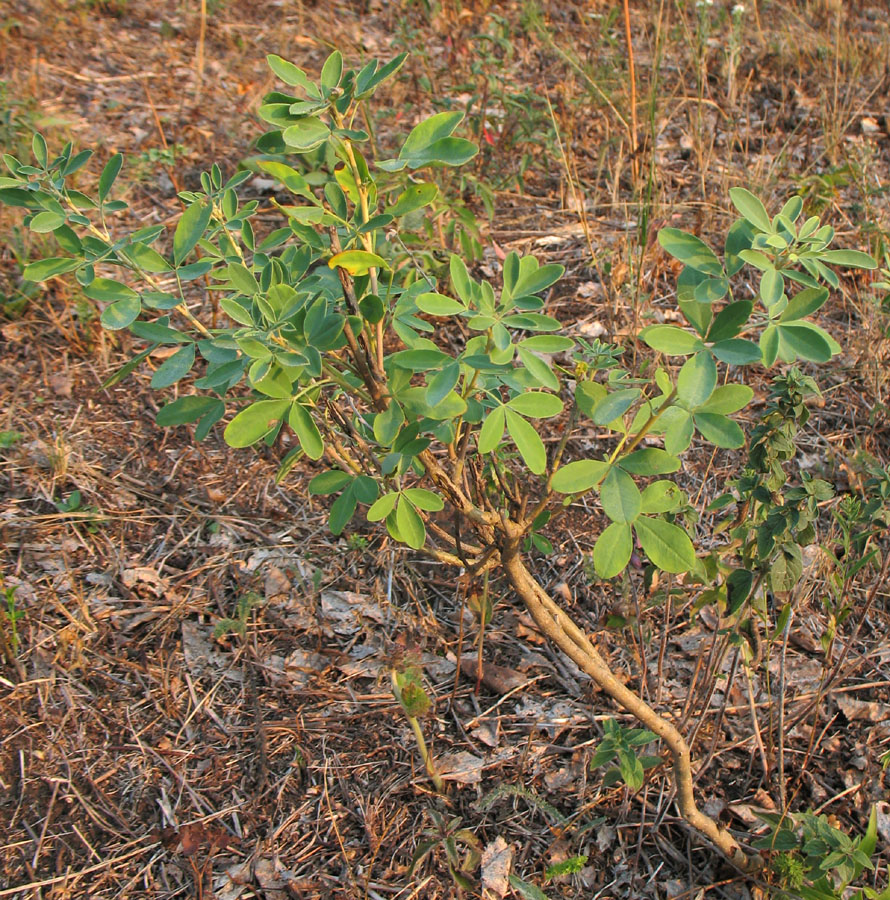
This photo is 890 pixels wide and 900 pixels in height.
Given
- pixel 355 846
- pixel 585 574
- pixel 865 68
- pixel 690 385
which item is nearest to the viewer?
pixel 690 385

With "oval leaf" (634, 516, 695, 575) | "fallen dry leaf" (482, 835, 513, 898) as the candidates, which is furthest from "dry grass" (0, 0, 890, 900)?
"oval leaf" (634, 516, 695, 575)

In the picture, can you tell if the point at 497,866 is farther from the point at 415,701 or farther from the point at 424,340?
the point at 424,340

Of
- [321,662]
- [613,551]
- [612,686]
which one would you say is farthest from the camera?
[321,662]

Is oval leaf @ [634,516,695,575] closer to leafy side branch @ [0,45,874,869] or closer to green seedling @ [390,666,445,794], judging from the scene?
leafy side branch @ [0,45,874,869]

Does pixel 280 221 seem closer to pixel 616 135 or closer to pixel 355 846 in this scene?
pixel 616 135

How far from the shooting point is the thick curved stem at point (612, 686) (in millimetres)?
1582

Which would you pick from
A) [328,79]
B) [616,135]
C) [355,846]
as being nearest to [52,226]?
[328,79]

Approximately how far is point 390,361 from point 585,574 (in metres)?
1.25

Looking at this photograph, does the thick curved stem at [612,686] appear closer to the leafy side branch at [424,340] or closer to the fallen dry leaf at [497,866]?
the leafy side branch at [424,340]

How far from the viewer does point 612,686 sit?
63.9 inches

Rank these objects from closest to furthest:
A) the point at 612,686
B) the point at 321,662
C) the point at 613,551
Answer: the point at 613,551, the point at 612,686, the point at 321,662

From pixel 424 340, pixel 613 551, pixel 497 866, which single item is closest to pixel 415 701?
pixel 497 866

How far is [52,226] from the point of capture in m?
1.28

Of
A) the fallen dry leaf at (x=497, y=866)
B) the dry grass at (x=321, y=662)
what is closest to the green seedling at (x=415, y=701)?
the dry grass at (x=321, y=662)
